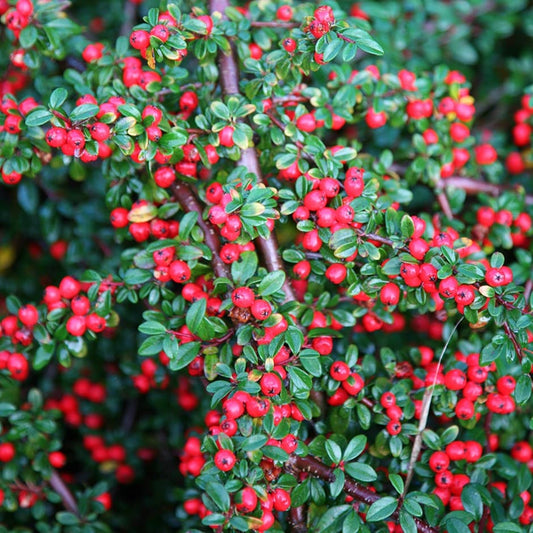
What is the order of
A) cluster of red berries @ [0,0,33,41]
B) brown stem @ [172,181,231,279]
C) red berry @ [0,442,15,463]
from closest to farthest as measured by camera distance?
brown stem @ [172,181,231,279], cluster of red berries @ [0,0,33,41], red berry @ [0,442,15,463]

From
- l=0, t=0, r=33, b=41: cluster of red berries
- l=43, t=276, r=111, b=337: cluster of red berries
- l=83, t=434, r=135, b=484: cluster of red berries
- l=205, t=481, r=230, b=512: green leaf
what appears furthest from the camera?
l=83, t=434, r=135, b=484: cluster of red berries

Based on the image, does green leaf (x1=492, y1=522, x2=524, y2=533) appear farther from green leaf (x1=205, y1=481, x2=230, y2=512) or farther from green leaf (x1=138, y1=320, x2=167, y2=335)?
green leaf (x1=138, y1=320, x2=167, y2=335)

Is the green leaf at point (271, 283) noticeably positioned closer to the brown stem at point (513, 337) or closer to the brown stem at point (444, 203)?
the brown stem at point (513, 337)

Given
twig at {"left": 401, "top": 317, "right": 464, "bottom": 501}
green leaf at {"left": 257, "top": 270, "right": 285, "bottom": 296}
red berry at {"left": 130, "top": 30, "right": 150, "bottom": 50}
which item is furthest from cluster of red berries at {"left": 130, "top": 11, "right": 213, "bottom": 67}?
twig at {"left": 401, "top": 317, "right": 464, "bottom": 501}

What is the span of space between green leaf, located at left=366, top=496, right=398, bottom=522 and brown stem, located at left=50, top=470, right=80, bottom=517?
1.36 m

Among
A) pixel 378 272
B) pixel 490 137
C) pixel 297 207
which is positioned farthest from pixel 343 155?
pixel 490 137

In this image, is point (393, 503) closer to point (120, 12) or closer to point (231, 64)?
point (231, 64)

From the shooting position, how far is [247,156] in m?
2.35

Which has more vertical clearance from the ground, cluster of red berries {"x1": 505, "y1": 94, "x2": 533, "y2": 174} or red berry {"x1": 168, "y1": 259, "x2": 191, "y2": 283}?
red berry {"x1": 168, "y1": 259, "x2": 191, "y2": 283}

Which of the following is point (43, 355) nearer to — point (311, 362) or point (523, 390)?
point (311, 362)

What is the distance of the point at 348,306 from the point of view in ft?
8.10

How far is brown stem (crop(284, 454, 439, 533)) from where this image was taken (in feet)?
6.89

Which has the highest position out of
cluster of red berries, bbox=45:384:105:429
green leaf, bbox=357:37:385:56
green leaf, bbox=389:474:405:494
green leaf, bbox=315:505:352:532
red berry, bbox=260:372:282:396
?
green leaf, bbox=357:37:385:56

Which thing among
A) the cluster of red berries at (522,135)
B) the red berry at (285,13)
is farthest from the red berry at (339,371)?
the cluster of red berries at (522,135)
